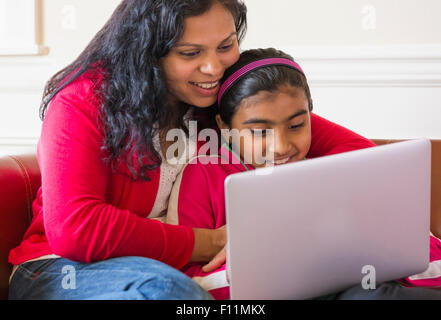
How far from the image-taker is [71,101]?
104 cm

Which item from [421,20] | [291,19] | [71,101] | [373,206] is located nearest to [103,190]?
[71,101]

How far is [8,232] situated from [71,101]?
0.40m

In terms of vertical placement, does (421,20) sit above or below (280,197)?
above

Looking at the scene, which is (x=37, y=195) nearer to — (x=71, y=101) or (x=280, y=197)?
(x=71, y=101)

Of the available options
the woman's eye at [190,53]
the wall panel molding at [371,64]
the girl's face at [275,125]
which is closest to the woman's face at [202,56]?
the woman's eye at [190,53]

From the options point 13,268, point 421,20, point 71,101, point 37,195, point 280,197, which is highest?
point 421,20

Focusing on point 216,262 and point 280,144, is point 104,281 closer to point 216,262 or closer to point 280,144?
point 216,262

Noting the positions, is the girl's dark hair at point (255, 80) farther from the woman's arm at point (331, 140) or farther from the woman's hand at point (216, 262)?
the woman's hand at point (216, 262)

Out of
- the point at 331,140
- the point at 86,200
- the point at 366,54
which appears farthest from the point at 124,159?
the point at 366,54

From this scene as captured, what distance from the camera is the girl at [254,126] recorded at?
1.17 metres

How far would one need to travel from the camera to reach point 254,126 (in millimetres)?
1181

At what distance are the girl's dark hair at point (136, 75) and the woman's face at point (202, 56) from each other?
2cm

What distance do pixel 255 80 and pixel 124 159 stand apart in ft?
1.23

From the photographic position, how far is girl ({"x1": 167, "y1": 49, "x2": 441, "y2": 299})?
3.83 feet
